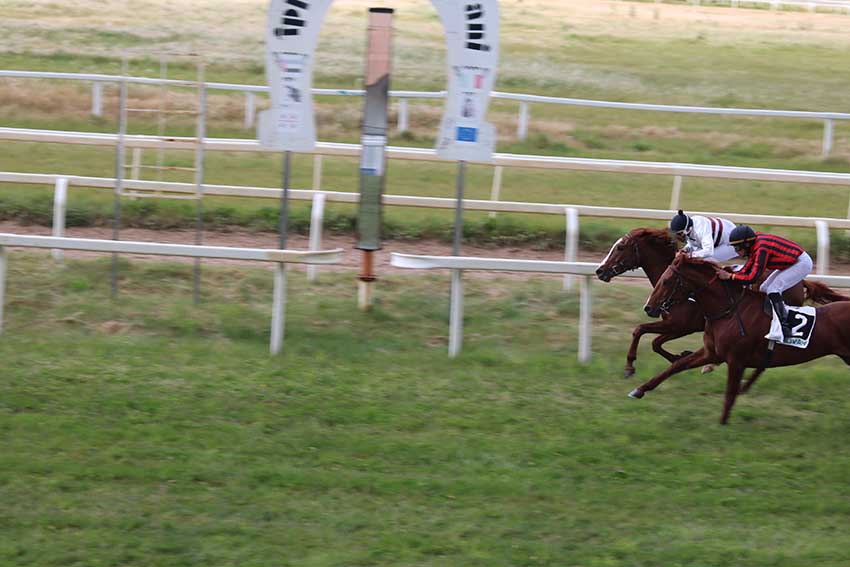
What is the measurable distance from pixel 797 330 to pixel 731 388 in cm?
55

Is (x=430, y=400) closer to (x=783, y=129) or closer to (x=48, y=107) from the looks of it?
(x=48, y=107)

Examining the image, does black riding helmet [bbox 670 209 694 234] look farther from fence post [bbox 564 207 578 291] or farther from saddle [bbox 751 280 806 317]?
fence post [bbox 564 207 578 291]

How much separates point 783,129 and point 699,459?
1140 cm

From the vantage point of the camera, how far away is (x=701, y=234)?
24.7 feet

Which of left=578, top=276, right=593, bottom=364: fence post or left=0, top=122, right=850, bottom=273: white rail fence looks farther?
left=0, top=122, right=850, bottom=273: white rail fence

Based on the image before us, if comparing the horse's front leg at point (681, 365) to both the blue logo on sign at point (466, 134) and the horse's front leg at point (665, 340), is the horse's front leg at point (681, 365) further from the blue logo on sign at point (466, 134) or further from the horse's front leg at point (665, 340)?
the blue logo on sign at point (466, 134)

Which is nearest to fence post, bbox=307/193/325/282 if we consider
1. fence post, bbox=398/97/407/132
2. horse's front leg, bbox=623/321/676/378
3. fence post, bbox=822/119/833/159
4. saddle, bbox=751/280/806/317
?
horse's front leg, bbox=623/321/676/378

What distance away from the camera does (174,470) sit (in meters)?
5.50

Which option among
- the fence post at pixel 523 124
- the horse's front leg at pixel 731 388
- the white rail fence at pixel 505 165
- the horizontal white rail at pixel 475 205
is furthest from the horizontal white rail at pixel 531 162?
the fence post at pixel 523 124

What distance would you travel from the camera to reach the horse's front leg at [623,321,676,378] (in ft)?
24.0

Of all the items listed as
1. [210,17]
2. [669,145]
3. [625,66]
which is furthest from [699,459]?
[210,17]

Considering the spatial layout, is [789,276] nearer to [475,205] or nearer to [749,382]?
[749,382]

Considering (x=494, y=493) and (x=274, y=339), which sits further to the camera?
(x=274, y=339)

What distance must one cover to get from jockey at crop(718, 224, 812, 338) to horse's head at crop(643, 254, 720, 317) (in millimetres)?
243
